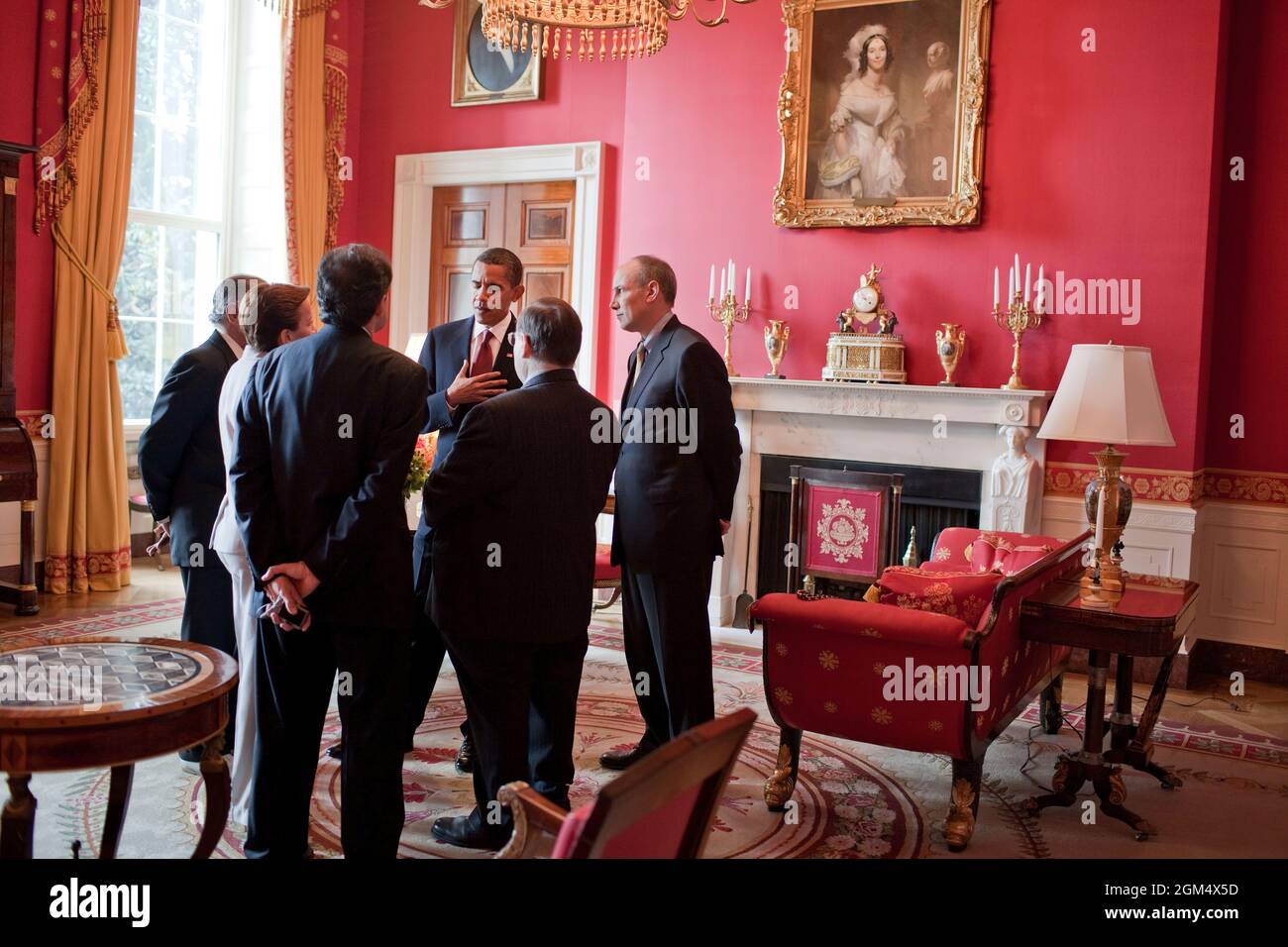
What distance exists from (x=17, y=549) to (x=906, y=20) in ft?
18.3

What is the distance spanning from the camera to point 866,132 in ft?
20.5

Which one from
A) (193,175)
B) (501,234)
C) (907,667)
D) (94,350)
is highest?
(193,175)

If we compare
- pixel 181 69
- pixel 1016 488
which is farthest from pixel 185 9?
pixel 1016 488

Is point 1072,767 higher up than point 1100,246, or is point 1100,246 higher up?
point 1100,246

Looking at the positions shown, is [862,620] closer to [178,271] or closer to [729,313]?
[729,313]

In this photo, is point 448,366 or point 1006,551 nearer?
point 448,366

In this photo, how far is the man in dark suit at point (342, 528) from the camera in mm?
2633

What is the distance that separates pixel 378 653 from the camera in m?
2.72

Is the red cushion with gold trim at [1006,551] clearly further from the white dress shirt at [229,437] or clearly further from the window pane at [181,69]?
the window pane at [181,69]

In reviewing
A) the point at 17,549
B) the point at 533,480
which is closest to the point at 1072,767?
the point at 533,480

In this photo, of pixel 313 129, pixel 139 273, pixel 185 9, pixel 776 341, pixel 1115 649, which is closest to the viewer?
pixel 1115 649

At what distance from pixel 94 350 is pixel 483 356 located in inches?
147

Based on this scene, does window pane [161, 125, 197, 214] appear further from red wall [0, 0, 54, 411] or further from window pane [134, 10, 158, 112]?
red wall [0, 0, 54, 411]
